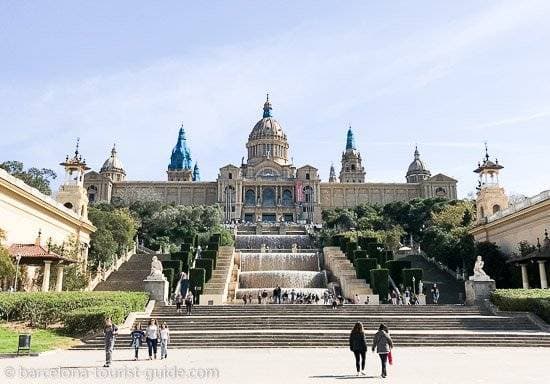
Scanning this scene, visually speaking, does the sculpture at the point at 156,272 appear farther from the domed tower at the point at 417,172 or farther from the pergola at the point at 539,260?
the domed tower at the point at 417,172

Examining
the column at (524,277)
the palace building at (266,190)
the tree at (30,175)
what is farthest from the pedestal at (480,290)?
the palace building at (266,190)

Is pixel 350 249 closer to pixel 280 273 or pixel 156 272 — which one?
pixel 280 273

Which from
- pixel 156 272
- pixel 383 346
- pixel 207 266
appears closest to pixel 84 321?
pixel 156 272

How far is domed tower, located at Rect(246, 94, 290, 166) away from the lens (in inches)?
5300

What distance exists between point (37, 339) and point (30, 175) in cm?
5307

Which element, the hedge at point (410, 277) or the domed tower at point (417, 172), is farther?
the domed tower at point (417, 172)

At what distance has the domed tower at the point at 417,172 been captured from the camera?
13412 cm

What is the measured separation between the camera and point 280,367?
1420cm

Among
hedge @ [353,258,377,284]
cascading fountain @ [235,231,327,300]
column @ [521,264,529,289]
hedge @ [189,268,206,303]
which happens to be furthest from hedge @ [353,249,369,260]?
hedge @ [189,268,206,303]

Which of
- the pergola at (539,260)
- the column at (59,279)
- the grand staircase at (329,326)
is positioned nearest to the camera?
the grand staircase at (329,326)

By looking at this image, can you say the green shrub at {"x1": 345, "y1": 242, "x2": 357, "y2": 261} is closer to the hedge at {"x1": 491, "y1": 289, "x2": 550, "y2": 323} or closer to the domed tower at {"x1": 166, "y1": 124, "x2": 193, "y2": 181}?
the hedge at {"x1": 491, "y1": 289, "x2": 550, "y2": 323}

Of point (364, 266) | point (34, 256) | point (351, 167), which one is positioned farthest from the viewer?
point (351, 167)

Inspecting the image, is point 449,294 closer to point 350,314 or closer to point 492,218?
point 492,218

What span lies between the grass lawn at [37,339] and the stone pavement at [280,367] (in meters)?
0.85
